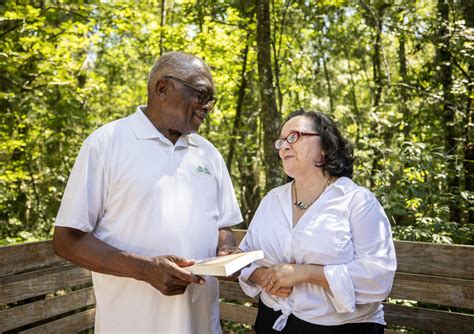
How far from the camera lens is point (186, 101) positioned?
2.32m

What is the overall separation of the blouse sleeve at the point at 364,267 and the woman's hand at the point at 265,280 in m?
0.22

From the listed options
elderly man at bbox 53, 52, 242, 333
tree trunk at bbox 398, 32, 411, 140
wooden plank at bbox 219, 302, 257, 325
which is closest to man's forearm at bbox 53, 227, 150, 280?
elderly man at bbox 53, 52, 242, 333

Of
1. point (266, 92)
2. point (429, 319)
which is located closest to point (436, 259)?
point (429, 319)

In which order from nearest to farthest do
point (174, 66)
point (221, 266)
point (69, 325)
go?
point (221, 266)
point (174, 66)
point (69, 325)

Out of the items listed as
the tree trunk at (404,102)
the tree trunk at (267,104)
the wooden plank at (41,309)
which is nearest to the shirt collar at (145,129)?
the wooden plank at (41,309)

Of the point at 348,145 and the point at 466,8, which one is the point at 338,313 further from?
the point at 466,8

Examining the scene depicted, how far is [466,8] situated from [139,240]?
4432mm

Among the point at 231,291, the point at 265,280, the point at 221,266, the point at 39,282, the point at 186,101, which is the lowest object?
the point at 231,291

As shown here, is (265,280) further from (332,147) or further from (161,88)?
(161,88)

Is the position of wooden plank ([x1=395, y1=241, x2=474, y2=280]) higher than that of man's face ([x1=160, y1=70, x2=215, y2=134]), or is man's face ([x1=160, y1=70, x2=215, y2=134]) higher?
man's face ([x1=160, y1=70, x2=215, y2=134])

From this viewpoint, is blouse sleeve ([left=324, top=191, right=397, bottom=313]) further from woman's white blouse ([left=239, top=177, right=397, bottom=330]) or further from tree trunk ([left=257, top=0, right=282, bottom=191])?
tree trunk ([left=257, top=0, right=282, bottom=191])

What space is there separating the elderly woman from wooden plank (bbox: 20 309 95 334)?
146cm

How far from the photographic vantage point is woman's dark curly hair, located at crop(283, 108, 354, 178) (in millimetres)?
2357

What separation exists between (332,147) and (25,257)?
6.55ft
